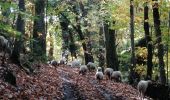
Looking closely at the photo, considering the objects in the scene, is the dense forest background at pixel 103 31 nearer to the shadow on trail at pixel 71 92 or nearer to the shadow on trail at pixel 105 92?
the shadow on trail at pixel 71 92

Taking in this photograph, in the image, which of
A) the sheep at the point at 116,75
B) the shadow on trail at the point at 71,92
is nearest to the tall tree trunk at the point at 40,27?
the sheep at the point at 116,75

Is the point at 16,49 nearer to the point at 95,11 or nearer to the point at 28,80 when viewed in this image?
the point at 28,80

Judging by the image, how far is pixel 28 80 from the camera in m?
13.3

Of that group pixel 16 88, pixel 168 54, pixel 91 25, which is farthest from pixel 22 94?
pixel 91 25

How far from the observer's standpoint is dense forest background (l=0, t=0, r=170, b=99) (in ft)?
48.6

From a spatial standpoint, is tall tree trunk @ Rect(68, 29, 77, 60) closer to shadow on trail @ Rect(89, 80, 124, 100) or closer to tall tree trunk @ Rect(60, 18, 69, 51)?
tall tree trunk @ Rect(60, 18, 69, 51)

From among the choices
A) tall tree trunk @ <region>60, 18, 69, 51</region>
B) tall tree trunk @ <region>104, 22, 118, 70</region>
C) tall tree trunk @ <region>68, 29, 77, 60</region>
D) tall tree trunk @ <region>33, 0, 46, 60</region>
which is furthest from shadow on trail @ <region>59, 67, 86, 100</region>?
tall tree trunk @ <region>60, 18, 69, 51</region>

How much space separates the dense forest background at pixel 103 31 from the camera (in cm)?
1481

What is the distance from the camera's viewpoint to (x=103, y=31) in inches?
1032

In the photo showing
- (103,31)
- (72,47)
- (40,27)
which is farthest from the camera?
(72,47)

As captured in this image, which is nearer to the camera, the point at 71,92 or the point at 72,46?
the point at 71,92

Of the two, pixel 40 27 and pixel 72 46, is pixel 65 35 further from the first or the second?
pixel 40 27

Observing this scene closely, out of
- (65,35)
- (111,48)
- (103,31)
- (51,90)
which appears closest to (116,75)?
(111,48)

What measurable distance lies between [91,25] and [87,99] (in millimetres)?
19427
